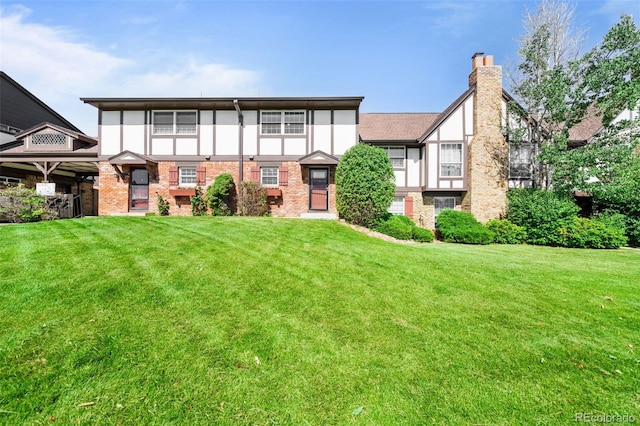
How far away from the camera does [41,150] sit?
15.4m

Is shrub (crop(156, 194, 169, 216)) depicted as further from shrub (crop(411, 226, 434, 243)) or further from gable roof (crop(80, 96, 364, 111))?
shrub (crop(411, 226, 434, 243))

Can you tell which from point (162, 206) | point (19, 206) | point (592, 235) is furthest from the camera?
point (162, 206)

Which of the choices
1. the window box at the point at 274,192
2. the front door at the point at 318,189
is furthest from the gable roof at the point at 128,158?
the front door at the point at 318,189

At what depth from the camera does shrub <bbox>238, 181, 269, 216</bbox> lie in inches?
530

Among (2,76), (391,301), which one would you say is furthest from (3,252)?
(2,76)

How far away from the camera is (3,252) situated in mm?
5219

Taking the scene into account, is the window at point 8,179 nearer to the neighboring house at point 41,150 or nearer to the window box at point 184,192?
the neighboring house at point 41,150

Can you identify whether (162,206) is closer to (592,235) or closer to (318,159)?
(318,159)

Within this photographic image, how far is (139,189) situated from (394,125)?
14.9 m

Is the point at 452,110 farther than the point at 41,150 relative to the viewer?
No

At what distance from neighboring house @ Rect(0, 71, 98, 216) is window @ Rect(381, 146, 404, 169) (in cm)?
1573

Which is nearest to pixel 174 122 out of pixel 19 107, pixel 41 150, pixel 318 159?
pixel 318 159

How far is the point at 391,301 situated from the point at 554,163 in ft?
44.8

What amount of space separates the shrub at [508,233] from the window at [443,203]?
300 cm
